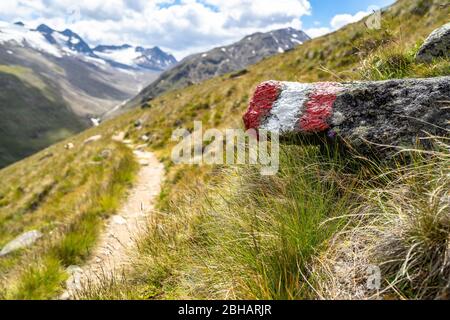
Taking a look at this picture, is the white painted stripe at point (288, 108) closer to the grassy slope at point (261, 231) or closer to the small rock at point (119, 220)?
the grassy slope at point (261, 231)

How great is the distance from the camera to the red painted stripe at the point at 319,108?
4762 millimetres

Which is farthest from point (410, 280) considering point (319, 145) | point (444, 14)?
point (444, 14)

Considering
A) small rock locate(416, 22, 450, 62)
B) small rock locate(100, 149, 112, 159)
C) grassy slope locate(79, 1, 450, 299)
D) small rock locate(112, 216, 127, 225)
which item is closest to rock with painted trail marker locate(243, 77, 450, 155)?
grassy slope locate(79, 1, 450, 299)

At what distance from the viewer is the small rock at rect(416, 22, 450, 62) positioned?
252 inches

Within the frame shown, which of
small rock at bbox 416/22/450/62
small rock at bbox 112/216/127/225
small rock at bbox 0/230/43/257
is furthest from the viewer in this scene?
small rock at bbox 0/230/43/257

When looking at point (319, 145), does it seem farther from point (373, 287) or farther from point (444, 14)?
point (444, 14)

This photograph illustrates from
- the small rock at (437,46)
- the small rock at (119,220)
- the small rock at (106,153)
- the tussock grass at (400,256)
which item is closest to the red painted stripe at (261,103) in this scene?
the tussock grass at (400,256)

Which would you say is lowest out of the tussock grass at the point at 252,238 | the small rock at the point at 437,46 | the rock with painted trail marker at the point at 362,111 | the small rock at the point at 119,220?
the small rock at the point at 119,220

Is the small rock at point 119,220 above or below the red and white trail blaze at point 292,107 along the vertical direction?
below

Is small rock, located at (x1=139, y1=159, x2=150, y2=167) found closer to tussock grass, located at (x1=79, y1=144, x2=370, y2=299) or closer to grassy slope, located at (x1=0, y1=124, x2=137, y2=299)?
grassy slope, located at (x1=0, y1=124, x2=137, y2=299)

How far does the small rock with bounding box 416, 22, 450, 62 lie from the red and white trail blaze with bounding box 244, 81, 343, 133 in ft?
9.39

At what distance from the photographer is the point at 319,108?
4855 mm

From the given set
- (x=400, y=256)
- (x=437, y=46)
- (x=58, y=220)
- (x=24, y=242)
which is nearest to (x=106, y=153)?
(x=58, y=220)

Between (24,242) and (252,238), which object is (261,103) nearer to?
(252,238)
